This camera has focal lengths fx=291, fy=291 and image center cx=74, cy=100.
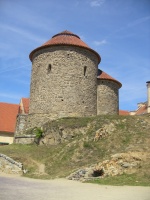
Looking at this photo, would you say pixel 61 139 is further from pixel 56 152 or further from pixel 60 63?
pixel 60 63

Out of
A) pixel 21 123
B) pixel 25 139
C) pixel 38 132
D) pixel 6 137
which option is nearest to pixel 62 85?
pixel 38 132

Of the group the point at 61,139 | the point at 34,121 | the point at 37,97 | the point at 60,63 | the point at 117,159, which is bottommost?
the point at 117,159

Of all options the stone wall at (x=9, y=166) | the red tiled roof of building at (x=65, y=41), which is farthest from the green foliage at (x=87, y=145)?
the red tiled roof of building at (x=65, y=41)

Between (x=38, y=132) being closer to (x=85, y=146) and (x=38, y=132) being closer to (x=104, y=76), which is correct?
(x=85, y=146)

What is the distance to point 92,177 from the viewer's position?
14977 millimetres

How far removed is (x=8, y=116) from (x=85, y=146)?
20.9 meters

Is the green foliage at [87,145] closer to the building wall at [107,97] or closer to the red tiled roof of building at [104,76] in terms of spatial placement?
the building wall at [107,97]

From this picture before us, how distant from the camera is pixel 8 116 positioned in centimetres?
3753

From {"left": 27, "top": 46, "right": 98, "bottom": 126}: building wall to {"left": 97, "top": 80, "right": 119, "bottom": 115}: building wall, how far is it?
3.75 ft

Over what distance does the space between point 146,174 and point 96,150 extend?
485 cm

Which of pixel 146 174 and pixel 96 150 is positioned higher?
pixel 96 150

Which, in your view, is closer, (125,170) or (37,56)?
(125,170)

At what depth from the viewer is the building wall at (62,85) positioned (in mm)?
25266

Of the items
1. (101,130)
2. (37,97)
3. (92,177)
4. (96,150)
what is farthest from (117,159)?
(37,97)
